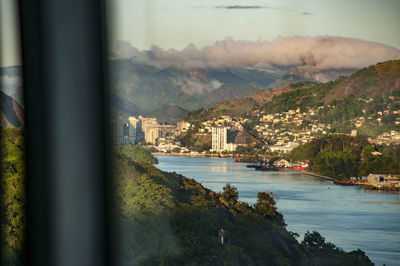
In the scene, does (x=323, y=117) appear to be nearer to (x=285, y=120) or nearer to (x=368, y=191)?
(x=285, y=120)

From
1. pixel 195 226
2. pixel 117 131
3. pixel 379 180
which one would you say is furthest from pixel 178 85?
pixel 379 180

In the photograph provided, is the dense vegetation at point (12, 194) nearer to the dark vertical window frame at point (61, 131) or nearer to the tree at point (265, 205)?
the dark vertical window frame at point (61, 131)

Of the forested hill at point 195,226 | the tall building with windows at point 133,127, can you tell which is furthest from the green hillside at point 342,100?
the forested hill at point 195,226

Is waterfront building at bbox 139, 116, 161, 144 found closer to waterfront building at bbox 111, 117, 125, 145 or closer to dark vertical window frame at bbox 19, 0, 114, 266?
waterfront building at bbox 111, 117, 125, 145

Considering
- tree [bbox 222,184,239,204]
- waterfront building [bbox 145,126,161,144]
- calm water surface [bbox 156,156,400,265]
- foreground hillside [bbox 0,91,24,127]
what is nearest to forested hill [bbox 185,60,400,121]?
waterfront building [bbox 145,126,161,144]

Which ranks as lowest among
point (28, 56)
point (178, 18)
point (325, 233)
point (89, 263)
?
point (89, 263)

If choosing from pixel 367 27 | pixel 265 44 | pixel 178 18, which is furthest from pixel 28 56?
pixel 367 27

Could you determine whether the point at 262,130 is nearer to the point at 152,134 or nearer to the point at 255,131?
the point at 255,131
